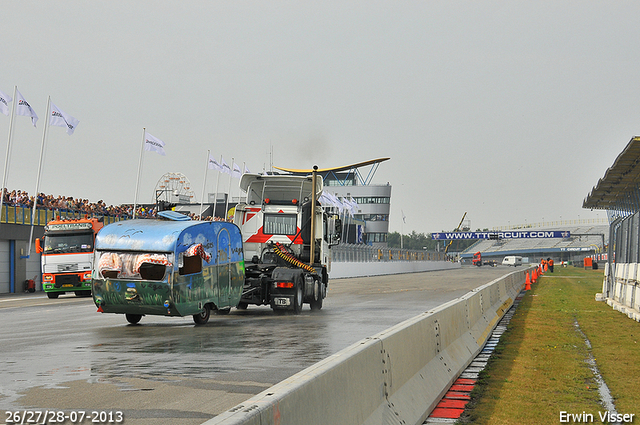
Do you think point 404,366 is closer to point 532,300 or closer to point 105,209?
point 532,300

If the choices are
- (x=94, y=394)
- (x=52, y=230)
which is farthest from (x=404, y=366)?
(x=52, y=230)

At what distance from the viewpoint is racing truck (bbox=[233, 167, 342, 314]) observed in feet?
64.2

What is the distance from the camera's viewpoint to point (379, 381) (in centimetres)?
639

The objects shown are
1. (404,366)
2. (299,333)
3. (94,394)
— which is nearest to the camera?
(404,366)

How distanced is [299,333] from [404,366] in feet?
25.4

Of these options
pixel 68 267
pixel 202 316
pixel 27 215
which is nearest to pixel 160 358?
pixel 202 316

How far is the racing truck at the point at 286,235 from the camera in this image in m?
19.6

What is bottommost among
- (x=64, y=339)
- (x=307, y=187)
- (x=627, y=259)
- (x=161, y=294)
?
(x=64, y=339)

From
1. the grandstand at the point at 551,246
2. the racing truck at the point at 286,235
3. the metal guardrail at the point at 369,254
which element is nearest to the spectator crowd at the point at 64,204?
the metal guardrail at the point at 369,254

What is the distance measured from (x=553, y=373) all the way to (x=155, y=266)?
8.12 m

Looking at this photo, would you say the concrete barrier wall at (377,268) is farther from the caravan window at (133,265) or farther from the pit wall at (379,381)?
the pit wall at (379,381)

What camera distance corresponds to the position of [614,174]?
23422 mm

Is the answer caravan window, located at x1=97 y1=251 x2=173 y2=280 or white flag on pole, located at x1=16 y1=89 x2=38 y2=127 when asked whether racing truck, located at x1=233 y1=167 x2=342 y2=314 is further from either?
white flag on pole, located at x1=16 y1=89 x2=38 y2=127

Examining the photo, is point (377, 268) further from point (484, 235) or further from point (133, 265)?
point (484, 235)
